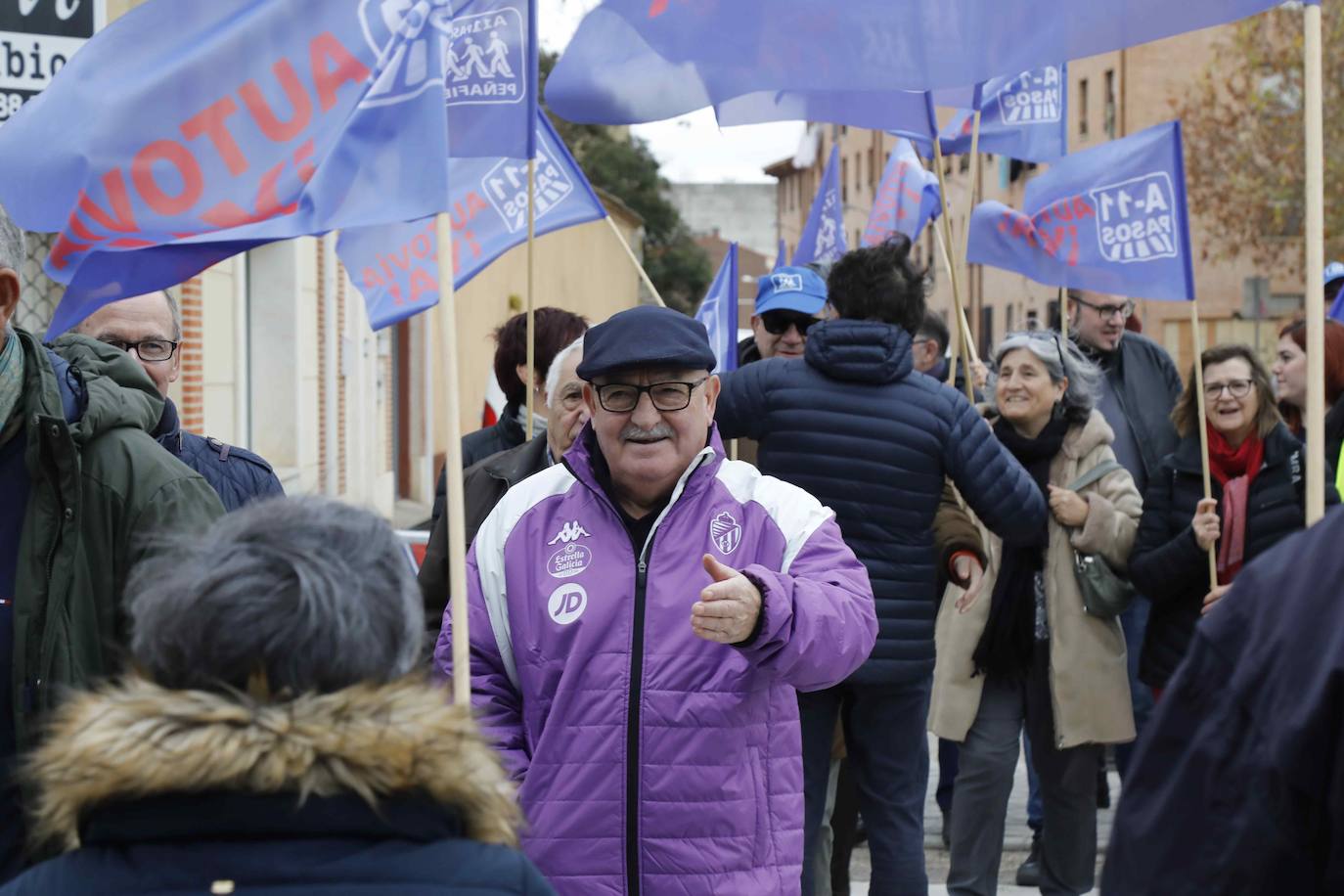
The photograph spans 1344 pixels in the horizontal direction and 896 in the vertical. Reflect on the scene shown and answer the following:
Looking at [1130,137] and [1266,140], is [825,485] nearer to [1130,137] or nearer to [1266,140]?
[1130,137]

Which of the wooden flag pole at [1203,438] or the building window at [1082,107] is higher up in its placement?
the building window at [1082,107]

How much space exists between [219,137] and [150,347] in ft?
2.73

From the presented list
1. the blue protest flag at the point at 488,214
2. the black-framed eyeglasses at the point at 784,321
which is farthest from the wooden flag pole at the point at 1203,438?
the blue protest flag at the point at 488,214

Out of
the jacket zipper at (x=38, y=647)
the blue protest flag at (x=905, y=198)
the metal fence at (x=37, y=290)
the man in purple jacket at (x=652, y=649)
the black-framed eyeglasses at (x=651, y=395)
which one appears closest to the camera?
the jacket zipper at (x=38, y=647)

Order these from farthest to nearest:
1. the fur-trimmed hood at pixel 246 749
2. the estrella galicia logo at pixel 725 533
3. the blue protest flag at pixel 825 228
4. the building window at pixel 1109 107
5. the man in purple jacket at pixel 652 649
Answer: the building window at pixel 1109 107
the blue protest flag at pixel 825 228
the estrella galicia logo at pixel 725 533
the man in purple jacket at pixel 652 649
the fur-trimmed hood at pixel 246 749

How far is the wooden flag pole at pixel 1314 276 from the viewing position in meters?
3.45

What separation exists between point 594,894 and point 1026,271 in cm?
431

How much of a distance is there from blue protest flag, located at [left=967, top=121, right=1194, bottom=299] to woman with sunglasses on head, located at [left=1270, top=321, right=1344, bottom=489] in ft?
1.85

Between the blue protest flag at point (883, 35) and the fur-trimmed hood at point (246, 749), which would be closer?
the fur-trimmed hood at point (246, 749)

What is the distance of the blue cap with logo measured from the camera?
23.1 feet

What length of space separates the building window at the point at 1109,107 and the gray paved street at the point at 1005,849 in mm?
34298

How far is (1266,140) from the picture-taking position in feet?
107

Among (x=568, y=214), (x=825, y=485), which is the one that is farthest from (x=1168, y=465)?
(x=568, y=214)

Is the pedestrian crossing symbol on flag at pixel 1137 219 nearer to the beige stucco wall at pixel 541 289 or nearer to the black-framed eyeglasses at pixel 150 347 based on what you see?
the black-framed eyeglasses at pixel 150 347
